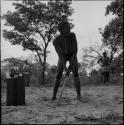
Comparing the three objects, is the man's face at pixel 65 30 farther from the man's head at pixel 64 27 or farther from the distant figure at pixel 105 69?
the distant figure at pixel 105 69

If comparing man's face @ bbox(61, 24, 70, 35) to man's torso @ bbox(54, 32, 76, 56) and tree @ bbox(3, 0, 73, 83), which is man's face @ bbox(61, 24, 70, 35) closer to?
man's torso @ bbox(54, 32, 76, 56)

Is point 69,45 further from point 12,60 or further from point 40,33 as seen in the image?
point 40,33

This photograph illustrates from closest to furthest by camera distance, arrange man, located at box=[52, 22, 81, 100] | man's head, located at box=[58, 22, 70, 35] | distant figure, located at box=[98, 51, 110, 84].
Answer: man's head, located at box=[58, 22, 70, 35] → man, located at box=[52, 22, 81, 100] → distant figure, located at box=[98, 51, 110, 84]

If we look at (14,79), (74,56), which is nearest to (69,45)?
(74,56)

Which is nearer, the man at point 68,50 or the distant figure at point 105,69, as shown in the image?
the man at point 68,50

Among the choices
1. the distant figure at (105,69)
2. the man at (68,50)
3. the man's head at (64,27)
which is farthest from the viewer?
the distant figure at (105,69)

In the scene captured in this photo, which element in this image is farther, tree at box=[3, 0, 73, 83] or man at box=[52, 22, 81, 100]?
tree at box=[3, 0, 73, 83]

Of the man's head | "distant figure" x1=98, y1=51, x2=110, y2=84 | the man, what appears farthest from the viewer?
"distant figure" x1=98, y1=51, x2=110, y2=84

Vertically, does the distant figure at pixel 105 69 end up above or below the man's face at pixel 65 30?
below

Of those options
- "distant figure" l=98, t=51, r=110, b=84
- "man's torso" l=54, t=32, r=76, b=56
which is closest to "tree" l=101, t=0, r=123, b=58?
"distant figure" l=98, t=51, r=110, b=84

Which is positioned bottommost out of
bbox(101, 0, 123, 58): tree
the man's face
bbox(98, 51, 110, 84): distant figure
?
bbox(98, 51, 110, 84): distant figure

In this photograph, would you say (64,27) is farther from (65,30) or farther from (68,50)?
(68,50)

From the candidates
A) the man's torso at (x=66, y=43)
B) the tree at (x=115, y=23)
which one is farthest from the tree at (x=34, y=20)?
the man's torso at (x=66, y=43)

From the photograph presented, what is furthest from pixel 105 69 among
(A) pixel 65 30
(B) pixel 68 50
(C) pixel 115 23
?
(A) pixel 65 30
